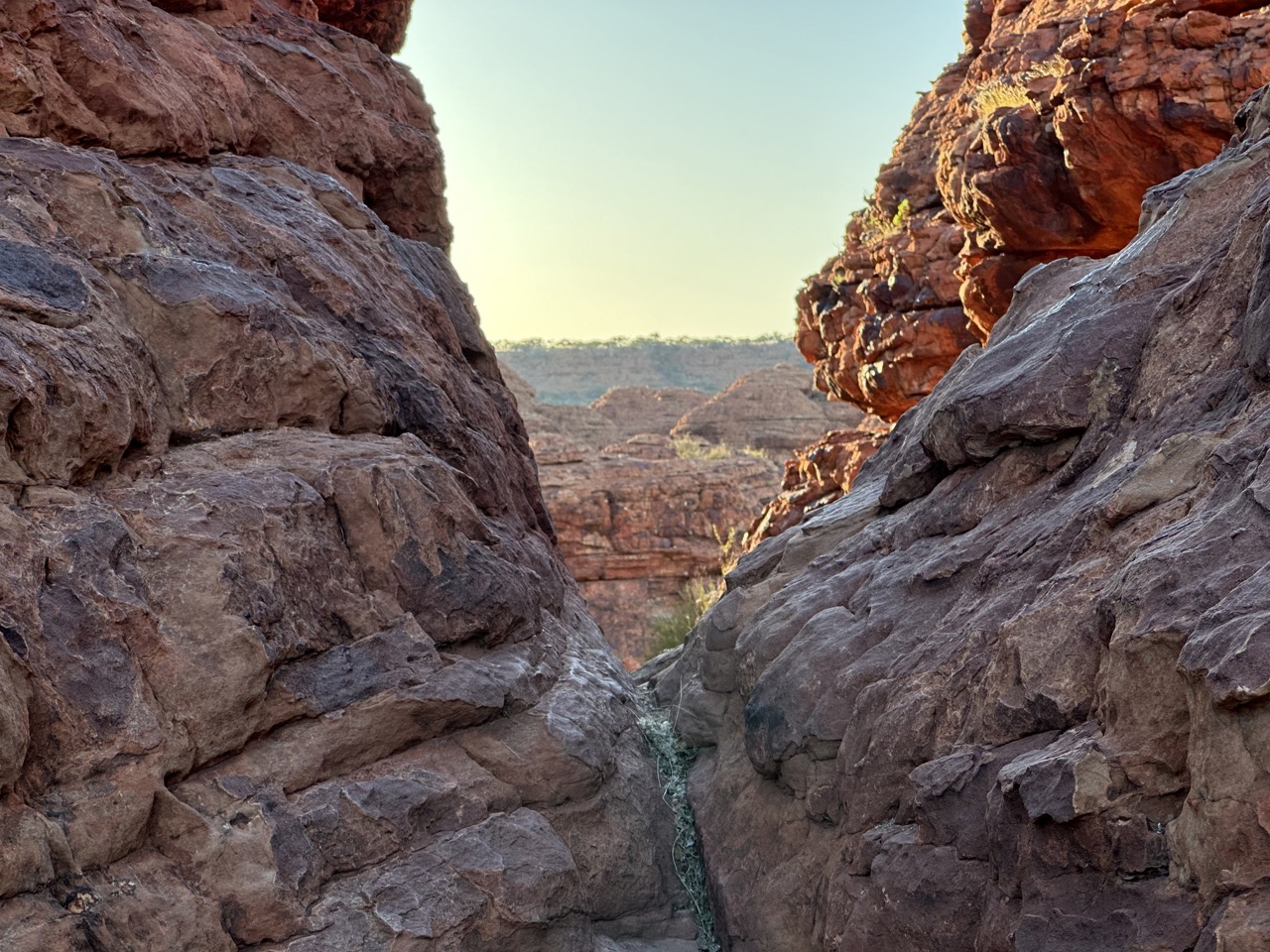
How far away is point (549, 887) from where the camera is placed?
5.57 meters

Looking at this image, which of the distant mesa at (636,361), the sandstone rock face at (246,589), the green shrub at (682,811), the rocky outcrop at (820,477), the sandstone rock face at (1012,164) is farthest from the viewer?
the distant mesa at (636,361)

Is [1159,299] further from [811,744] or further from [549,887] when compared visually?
[549,887]

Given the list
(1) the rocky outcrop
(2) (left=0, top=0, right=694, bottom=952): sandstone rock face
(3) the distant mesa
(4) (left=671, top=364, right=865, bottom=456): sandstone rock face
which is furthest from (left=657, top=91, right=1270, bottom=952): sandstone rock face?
(3) the distant mesa

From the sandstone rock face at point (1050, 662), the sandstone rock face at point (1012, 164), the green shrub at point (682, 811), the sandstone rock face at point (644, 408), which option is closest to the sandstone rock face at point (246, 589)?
the green shrub at point (682, 811)

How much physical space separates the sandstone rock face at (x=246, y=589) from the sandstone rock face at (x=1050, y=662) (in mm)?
1029

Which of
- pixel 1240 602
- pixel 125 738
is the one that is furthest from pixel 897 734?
pixel 125 738

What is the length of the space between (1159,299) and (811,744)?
2.94m

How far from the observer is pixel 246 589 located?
522 centimetres

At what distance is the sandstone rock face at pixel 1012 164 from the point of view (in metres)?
12.9

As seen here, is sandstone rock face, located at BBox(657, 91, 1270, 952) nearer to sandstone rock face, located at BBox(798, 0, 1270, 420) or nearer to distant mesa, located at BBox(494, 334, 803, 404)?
sandstone rock face, located at BBox(798, 0, 1270, 420)

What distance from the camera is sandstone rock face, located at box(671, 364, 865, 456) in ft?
137

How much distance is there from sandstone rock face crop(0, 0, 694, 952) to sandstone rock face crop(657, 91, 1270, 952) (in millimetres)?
1029

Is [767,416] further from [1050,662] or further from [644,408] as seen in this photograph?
[1050,662]

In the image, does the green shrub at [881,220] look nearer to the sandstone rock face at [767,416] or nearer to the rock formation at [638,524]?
the rock formation at [638,524]
